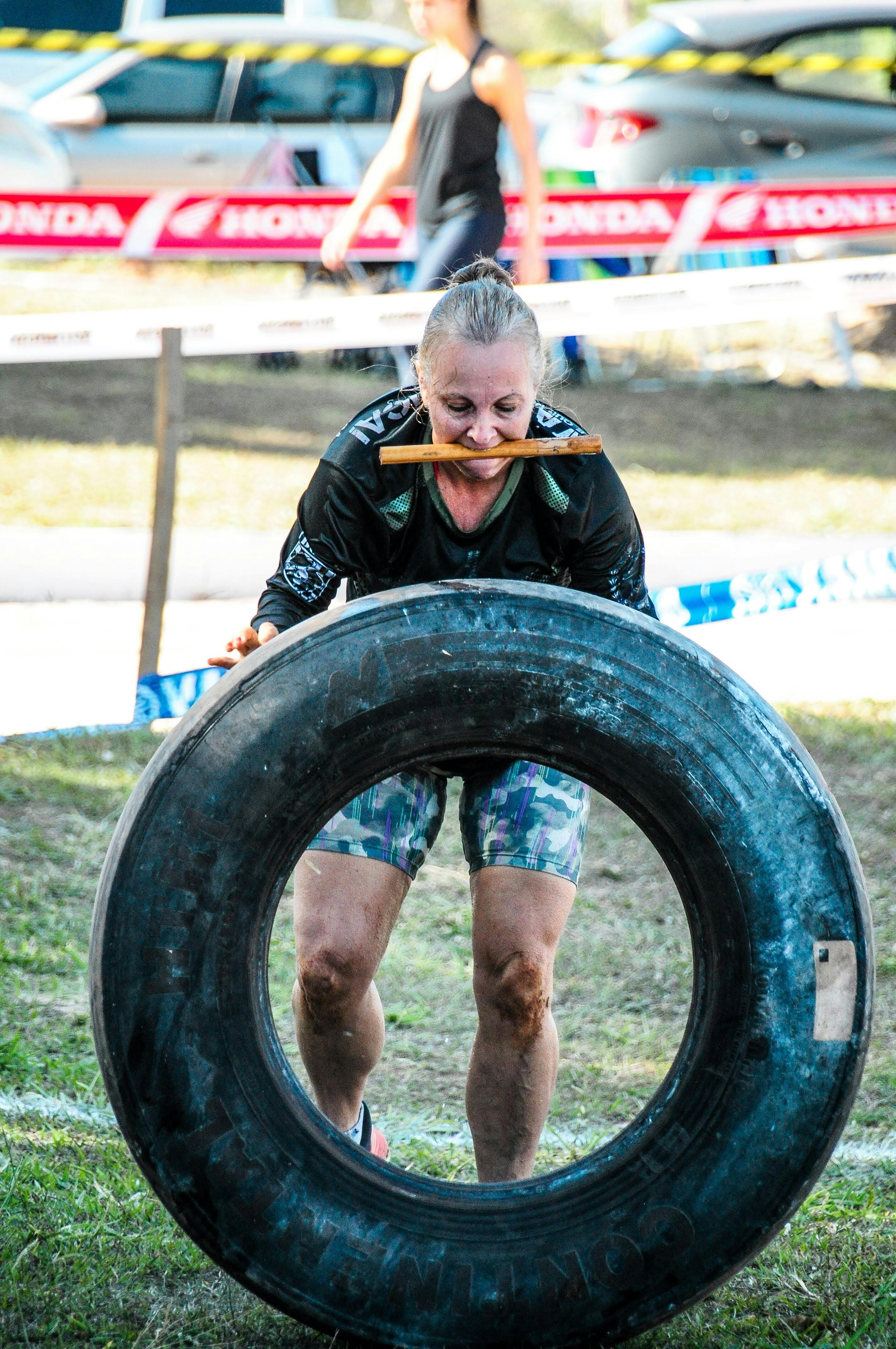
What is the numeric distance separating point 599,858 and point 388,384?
6.62 m

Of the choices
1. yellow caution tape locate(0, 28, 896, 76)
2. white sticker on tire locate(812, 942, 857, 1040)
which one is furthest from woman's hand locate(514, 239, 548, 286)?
white sticker on tire locate(812, 942, 857, 1040)

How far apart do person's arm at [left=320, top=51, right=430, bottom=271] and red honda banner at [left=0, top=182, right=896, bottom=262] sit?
10.0ft

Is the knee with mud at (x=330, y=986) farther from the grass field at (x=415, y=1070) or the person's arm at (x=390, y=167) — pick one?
the person's arm at (x=390, y=167)

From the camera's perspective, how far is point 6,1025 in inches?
133

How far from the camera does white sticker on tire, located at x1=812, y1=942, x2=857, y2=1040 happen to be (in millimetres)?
2143

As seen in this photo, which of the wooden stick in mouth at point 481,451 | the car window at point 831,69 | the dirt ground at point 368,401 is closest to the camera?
the wooden stick in mouth at point 481,451

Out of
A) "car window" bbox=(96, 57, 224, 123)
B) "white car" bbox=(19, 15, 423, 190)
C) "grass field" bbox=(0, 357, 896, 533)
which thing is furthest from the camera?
"car window" bbox=(96, 57, 224, 123)

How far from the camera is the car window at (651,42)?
36.9 feet

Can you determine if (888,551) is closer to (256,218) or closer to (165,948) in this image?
(165,948)

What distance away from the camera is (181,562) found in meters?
6.50

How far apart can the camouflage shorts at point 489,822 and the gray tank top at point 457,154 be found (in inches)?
193

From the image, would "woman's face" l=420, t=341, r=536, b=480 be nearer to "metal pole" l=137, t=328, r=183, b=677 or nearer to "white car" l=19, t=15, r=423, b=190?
"metal pole" l=137, t=328, r=183, b=677

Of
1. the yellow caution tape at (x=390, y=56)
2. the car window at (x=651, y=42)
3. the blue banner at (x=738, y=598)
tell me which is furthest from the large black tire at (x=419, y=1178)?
the car window at (x=651, y=42)

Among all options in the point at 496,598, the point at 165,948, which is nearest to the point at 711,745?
the point at 496,598
